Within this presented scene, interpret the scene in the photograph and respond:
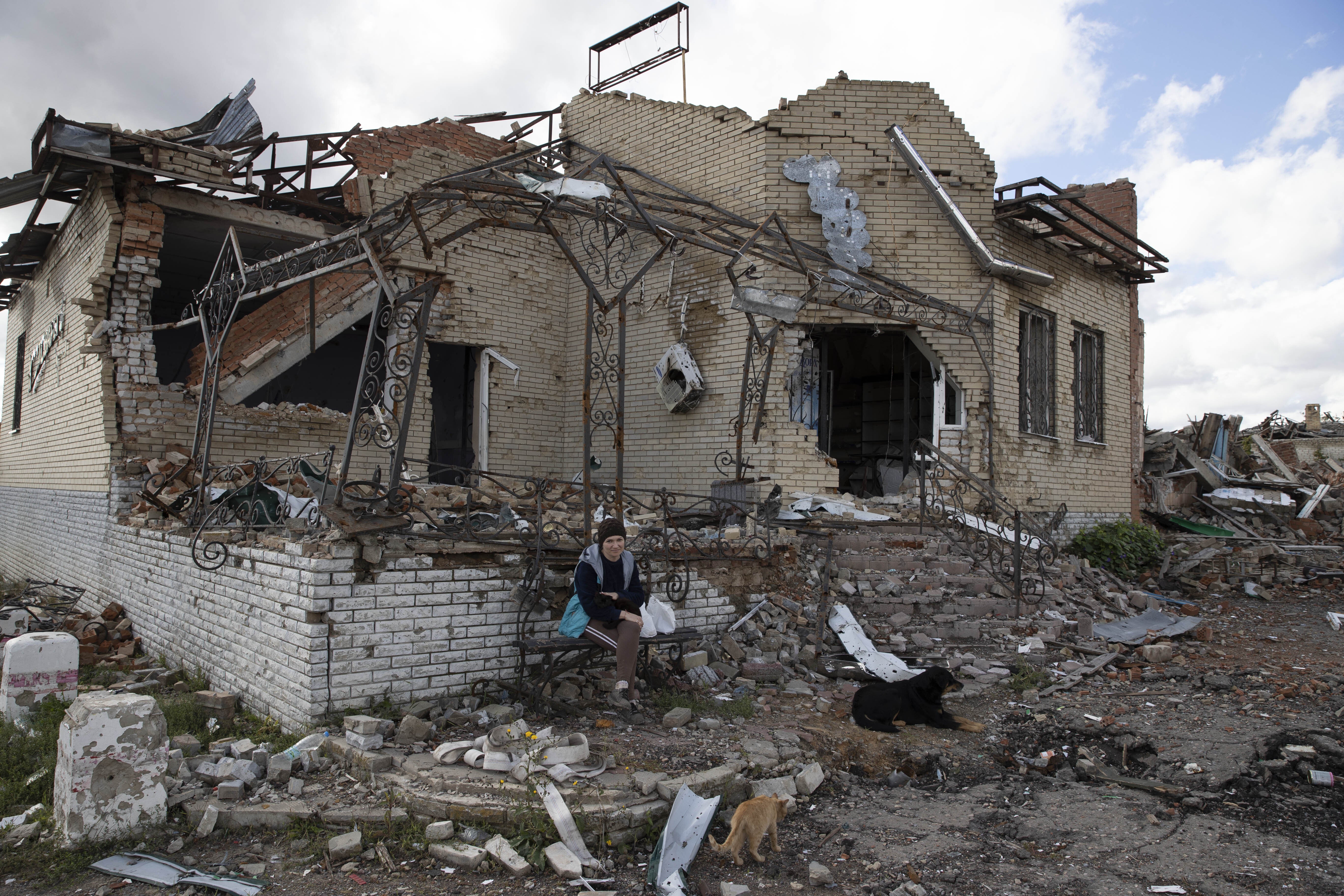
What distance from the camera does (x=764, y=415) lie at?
33.5ft

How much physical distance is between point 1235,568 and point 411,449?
11.9m

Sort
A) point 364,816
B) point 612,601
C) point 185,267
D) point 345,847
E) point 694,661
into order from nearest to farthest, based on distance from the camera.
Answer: point 345,847, point 364,816, point 612,601, point 694,661, point 185,267

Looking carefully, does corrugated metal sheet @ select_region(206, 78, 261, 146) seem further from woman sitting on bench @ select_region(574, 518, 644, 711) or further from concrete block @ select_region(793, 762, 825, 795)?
concrete block @ select_region(793, 762, 825, 795)

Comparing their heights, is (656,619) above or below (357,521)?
below

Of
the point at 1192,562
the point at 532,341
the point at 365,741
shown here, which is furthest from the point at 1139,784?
the point at 532,341

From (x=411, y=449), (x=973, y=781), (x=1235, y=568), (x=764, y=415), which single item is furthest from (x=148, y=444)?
(x=1235, y=568)

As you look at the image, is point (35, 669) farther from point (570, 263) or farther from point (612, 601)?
point (570, 263)

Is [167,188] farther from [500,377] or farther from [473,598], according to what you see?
[473,598]

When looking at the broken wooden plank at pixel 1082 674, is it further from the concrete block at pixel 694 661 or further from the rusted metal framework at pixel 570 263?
the rusted metal framework at pixel 570 263

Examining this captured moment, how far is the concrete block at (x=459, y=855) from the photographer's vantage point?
3547 mm

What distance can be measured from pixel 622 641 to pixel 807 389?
6.78m

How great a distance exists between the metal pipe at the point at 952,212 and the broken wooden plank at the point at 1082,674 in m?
5.45

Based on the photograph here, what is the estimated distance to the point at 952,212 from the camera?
33.9 ft

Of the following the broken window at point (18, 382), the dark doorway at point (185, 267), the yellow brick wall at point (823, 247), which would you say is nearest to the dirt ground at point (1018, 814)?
the yellow brick wall at point (823, 247)
